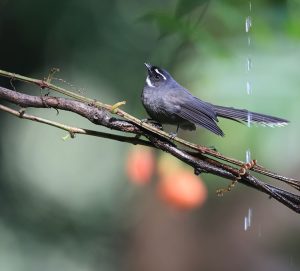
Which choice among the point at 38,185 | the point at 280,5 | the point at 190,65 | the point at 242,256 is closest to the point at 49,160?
the point at 38,185

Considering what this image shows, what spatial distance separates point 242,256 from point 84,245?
30.3 inches

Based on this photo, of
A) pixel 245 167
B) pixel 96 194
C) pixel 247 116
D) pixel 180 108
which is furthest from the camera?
pixel 96 194

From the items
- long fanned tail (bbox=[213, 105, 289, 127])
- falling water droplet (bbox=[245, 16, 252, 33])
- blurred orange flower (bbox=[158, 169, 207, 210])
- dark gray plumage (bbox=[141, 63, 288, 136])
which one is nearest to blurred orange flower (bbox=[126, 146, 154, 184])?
blurred orange flower (bbox=[158, 169, 207, 210])

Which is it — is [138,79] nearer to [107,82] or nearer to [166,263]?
[107,82]

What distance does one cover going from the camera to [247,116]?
1.08 metres

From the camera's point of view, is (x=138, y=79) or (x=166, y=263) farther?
(x=166, y=263)

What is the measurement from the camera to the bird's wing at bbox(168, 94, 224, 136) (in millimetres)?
1080

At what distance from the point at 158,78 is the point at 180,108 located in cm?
10

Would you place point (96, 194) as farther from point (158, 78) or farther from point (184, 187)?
point (158, 78)

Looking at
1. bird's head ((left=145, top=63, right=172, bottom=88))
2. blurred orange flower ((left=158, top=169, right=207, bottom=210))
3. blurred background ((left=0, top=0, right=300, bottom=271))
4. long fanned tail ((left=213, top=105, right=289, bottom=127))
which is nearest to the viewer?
long fanned tail ((left=213, top=105, right=289, bottom=127))

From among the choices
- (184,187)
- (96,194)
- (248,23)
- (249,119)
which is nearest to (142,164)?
(184,187)

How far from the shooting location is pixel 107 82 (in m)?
2.98

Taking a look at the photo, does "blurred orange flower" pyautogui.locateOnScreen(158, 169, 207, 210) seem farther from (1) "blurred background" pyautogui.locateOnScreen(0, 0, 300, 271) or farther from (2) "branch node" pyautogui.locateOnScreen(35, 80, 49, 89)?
(2) "branch node" pyautogui.locateOnScreen(35, 80, 49, 89)

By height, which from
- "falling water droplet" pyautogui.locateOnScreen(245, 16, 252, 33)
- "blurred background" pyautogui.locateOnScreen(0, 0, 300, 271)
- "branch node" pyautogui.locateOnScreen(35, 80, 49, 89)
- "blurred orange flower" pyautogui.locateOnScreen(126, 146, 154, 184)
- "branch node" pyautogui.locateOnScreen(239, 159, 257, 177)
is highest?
"blurred background" pyautogui.locateOnScreen(0, 0, 300, 271)
